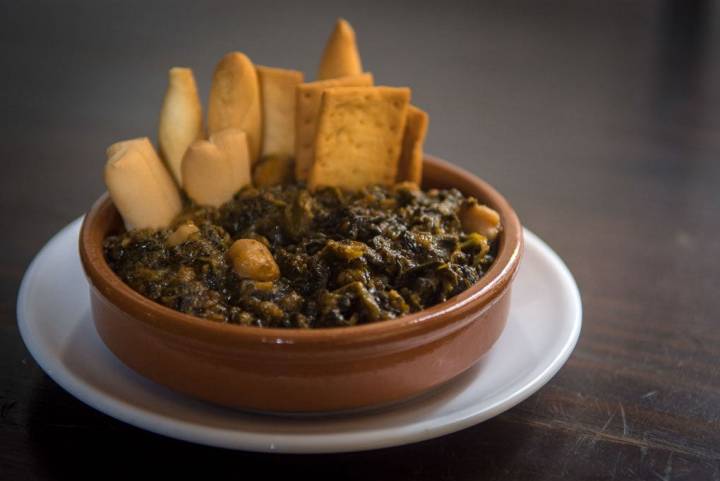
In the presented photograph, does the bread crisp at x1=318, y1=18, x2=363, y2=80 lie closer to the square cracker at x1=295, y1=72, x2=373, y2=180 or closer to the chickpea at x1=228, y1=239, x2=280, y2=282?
the square cracker at x1=295, y1=72, x2=373, y2=180

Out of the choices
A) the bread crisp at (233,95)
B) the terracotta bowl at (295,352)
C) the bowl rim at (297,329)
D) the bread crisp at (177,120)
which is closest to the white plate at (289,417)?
the terracotta bowl at (295,352)

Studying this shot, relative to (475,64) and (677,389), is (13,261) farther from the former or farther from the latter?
(475,64)

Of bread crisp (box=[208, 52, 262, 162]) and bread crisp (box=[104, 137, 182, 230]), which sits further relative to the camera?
bread crisp (box=[208, 52, 262, 162])

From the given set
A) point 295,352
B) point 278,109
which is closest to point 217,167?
point 278,109

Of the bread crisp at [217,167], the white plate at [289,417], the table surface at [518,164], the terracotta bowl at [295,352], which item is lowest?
the table surface at [518,164]

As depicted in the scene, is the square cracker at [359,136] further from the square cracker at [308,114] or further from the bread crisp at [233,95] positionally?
the bread crisp at [233,95]

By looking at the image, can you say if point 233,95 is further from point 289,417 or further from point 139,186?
point 289,417

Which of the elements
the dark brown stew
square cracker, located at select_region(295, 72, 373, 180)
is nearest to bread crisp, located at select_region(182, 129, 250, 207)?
the dark brown stew
